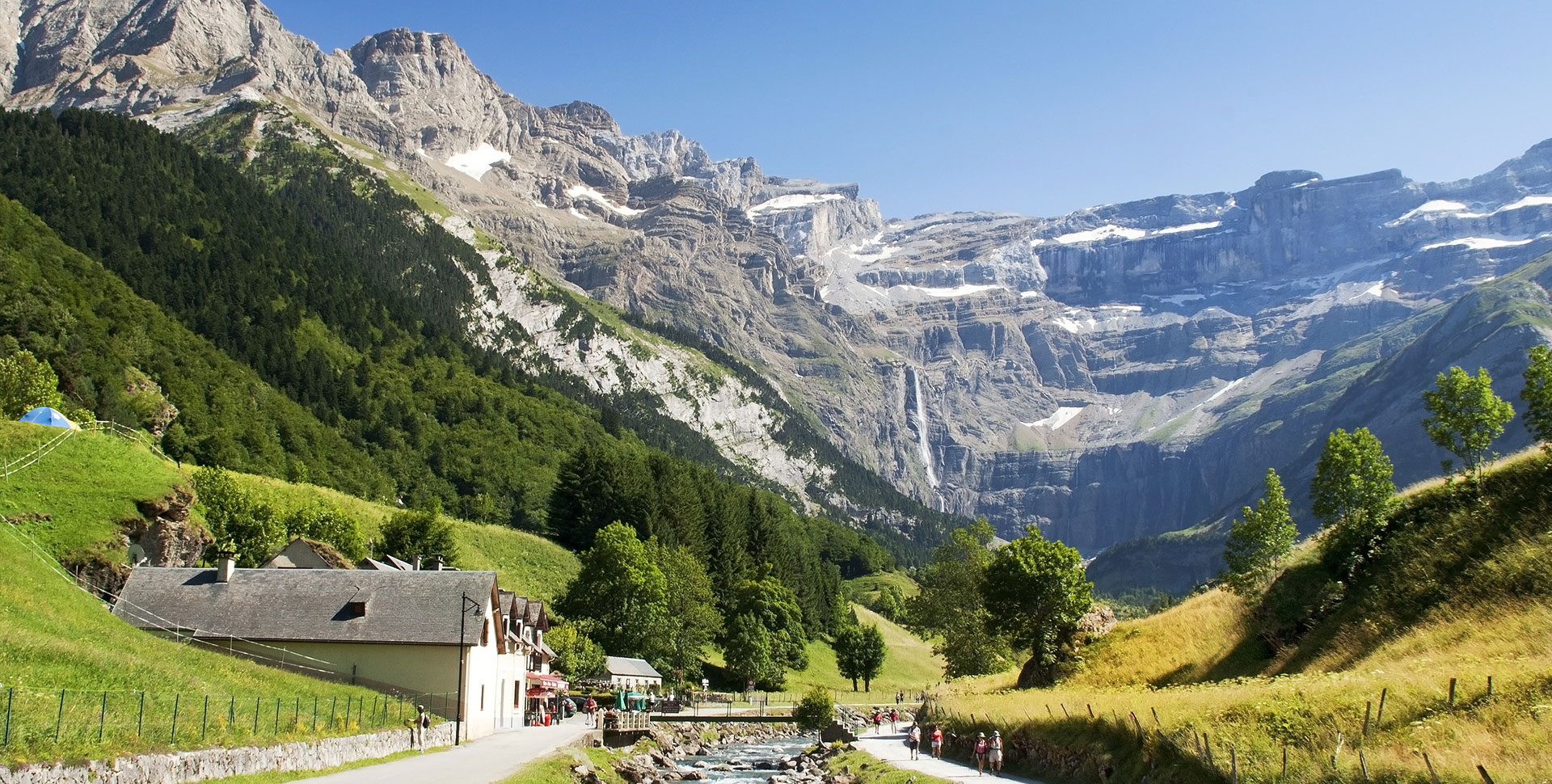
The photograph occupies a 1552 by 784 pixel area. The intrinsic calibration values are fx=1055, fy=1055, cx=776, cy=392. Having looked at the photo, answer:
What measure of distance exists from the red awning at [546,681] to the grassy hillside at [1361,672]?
2737 cm

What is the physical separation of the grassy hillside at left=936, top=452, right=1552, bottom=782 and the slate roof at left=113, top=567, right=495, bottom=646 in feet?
82.3

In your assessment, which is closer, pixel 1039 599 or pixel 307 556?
pixel 1039 599

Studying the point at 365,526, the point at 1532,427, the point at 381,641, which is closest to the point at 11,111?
the point at 365,526

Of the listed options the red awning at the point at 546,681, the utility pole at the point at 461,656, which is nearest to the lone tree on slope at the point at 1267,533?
the red awning at the point at 546,681

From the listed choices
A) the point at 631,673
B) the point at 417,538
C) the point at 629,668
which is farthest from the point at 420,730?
the point at 417,538

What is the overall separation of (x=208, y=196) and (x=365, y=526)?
111 metres

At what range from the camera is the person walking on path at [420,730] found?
134 ft

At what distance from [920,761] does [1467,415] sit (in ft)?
88.6

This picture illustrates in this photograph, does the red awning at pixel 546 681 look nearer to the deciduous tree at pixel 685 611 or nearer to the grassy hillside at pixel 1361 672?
the deciduous tree at pixel 685 611

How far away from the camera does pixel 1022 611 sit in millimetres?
58719

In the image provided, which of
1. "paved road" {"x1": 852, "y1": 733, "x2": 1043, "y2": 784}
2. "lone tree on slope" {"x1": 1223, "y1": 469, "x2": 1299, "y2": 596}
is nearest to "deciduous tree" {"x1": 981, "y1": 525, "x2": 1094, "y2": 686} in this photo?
"paved road" {"x1": 852, "y1": 733, "x2": 1043, "y2": 784}

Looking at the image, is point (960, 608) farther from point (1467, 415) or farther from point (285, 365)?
point (285, 365)

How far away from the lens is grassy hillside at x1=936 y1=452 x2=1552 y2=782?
20.5 m

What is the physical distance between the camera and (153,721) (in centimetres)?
2611
